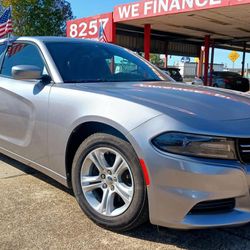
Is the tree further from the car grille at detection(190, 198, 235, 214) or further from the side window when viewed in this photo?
the car grille at detection(190, 198, 235, 214)

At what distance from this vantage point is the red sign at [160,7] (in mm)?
12520

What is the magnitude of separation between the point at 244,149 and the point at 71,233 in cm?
143

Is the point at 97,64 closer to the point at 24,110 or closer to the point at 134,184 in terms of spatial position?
the point at 24,110

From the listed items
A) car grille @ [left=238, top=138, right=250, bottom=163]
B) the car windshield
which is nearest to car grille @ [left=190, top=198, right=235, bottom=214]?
car grille @ [left=238, top=138, right=250, bottom=163]

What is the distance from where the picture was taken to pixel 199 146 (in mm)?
2604

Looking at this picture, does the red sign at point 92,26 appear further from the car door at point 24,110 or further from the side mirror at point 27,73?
the side mirror at point 27,73

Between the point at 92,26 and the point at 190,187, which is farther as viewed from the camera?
the point at 92,26

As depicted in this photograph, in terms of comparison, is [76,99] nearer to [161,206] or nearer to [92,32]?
[161,206]

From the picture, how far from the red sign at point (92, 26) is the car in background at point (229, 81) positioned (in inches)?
293

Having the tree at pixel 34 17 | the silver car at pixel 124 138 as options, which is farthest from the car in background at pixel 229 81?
the silver car at pixel 124 138

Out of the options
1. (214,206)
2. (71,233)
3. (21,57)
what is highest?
(21,57)

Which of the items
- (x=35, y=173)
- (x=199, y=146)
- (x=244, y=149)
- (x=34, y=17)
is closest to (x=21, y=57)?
(x=35, y=173)

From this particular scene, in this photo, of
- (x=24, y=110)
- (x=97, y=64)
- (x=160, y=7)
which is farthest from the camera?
(x=160, y=7)

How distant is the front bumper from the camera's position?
2553 millimetres
